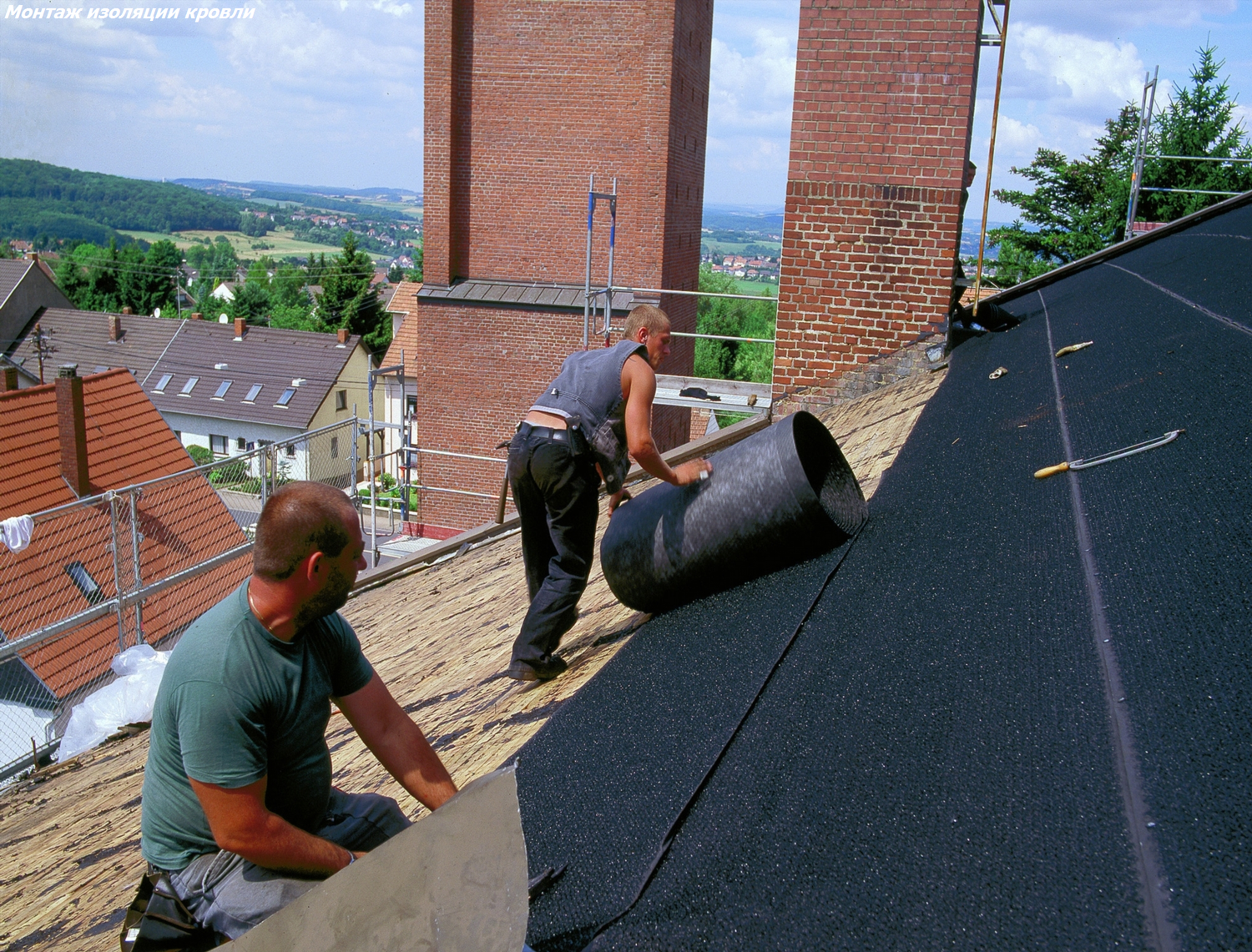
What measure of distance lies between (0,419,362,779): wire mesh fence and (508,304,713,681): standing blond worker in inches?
237

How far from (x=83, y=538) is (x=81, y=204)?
434 ft

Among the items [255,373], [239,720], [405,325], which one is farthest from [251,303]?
[239,720]

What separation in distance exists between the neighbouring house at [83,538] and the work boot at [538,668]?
20.0 ft

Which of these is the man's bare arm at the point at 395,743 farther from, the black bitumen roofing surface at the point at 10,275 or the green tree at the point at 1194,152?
the black bitumen roofing surface at the point at 10,275

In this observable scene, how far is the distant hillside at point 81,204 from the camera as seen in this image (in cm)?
10756

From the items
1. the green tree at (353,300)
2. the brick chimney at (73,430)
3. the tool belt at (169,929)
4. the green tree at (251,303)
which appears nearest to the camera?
the tool belt at (169,929)

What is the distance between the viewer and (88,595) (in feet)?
33.5

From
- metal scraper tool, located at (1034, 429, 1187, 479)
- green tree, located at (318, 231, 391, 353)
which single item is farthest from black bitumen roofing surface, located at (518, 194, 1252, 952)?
green tree, located at (318, 231, 391, 353)

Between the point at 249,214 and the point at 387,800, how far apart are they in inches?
8550

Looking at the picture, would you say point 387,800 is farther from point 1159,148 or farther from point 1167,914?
point 1159,148

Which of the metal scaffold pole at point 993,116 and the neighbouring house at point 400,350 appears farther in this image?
the neighbouring house at point 400,350

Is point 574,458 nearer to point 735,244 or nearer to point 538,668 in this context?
point 538,668

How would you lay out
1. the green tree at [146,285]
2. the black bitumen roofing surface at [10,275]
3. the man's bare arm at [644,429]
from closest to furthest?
the man's bare arm at [644,429] < the black bitumen roofing surface at [10,275] < the green tree at [146,285]

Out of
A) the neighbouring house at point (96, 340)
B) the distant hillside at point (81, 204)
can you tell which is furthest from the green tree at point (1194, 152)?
the distant hillside at point (81, 204)
